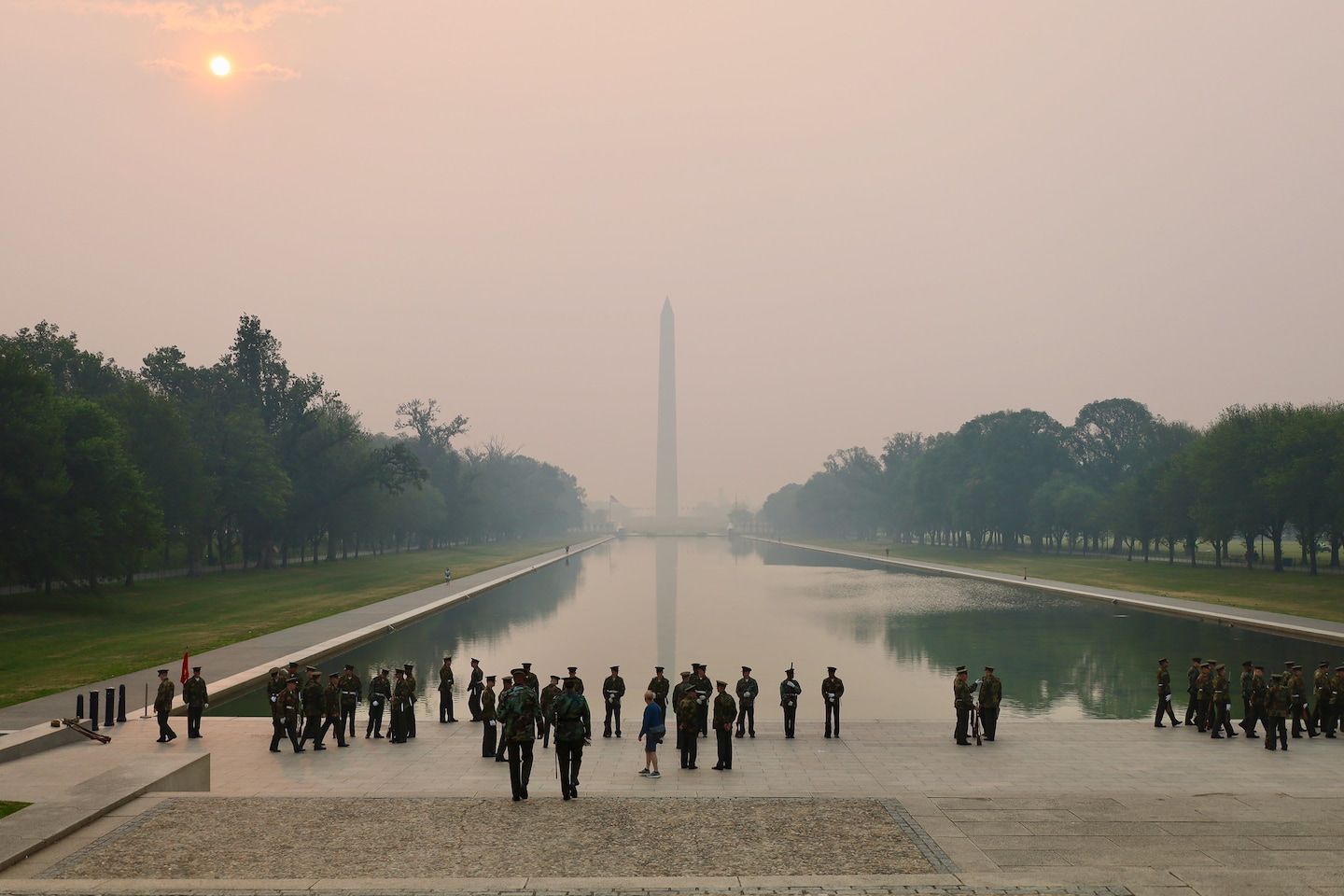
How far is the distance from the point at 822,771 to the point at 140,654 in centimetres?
2332

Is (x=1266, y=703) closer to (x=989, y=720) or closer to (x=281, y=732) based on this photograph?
(x=989, y=720)

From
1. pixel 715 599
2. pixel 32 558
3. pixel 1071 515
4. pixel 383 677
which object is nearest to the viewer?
pixel 383 677

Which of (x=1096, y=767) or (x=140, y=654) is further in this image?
(x=140, y=654)

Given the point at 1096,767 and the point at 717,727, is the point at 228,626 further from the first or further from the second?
the point at 1096,767

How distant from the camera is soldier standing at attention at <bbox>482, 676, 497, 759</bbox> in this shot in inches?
694

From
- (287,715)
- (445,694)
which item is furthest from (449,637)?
(287,715)

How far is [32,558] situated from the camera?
1651 inches

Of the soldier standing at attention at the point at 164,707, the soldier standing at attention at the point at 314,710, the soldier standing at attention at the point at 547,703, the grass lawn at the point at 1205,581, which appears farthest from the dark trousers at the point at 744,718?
the grass lawn at the point at 1205,581

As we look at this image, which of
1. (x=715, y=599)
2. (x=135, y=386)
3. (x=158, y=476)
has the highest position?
(x=135, y=386)

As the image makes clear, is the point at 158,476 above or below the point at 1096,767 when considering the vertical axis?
above

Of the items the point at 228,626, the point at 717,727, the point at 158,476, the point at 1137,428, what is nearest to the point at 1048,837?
the point at 717,727

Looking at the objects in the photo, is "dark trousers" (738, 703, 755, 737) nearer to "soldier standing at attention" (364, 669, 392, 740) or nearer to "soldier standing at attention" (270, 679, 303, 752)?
"soldier standing at attention" (364, 669, 392, 740)

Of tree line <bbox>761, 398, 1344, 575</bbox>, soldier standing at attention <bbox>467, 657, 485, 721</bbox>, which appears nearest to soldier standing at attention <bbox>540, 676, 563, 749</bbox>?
soldier standing at attention <bbox>467, 657, 485, 721</bbox>

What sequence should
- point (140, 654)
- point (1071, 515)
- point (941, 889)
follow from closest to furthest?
point (941, 889) → point (140, 654) → point (1071, 515)
